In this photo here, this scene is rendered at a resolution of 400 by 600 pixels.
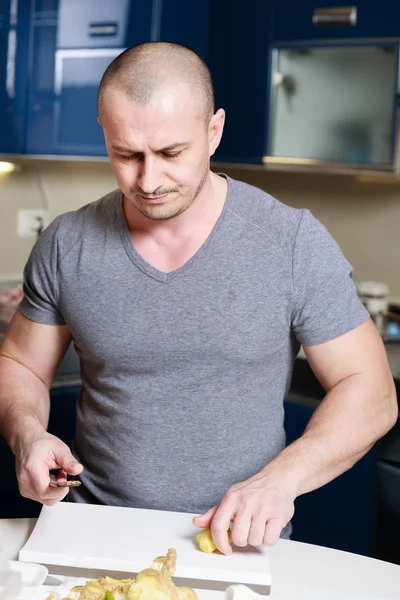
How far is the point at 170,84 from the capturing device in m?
1.27

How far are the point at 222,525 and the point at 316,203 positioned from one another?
211 centimetres

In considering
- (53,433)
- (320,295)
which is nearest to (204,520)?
(320,295)

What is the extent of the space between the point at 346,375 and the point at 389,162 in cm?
129

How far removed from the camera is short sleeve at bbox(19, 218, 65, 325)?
148 centimetres

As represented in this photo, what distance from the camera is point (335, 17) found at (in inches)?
102

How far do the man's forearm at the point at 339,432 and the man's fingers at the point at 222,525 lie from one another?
13 centimetres

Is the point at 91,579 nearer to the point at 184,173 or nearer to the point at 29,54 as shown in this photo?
the point at 184,173

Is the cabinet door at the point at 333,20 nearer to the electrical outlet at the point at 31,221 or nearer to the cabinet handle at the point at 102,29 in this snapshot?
the cabinet handle at the point at 102,29

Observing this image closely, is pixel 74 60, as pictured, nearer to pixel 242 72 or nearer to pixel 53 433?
pixel 242 72

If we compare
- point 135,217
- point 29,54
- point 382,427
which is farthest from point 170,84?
point 29,54

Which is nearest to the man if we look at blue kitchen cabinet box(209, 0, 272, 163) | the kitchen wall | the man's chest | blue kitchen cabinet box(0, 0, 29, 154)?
the man's chest

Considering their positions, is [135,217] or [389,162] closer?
[135,217]

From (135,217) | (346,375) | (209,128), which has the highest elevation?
(209,128)

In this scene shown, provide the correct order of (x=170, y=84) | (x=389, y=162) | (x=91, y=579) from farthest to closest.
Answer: (x=389, y=162)
(x=170, y=84)
(x=91, y=579)
